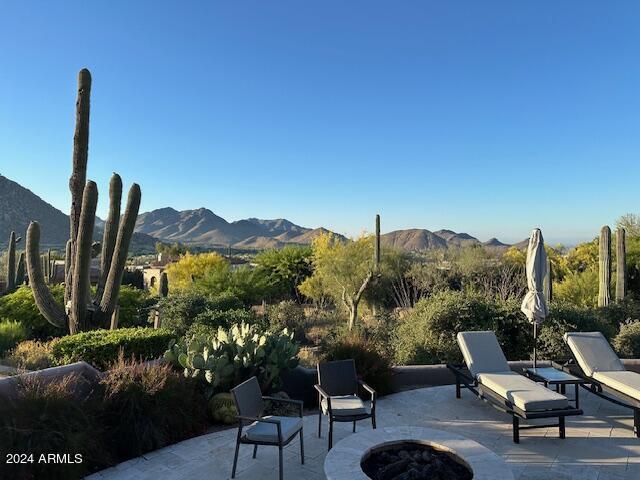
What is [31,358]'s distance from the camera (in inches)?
324

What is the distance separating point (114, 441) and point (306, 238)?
411 ft

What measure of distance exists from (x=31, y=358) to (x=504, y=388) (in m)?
8.15

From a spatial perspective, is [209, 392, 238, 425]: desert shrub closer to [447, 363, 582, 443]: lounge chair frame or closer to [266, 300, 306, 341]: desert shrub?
[447, 363, 582, 443]: lounge chair frame

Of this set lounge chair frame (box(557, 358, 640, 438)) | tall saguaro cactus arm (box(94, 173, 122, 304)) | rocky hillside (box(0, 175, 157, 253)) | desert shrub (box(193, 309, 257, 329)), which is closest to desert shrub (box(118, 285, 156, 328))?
tall saguaro cactus arm (box(94, 173, 122, 304))

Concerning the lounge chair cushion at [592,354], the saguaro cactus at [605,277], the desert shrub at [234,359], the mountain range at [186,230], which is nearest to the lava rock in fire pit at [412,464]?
the desert shrub at [234,359]

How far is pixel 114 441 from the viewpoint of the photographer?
4.67 metres

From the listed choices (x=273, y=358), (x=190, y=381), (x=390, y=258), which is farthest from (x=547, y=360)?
(x=390, y=258)

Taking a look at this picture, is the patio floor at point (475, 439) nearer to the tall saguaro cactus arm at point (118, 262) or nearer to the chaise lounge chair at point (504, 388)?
the chaise lounge chair at point (504, 388)

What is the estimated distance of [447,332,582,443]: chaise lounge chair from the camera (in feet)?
15.9

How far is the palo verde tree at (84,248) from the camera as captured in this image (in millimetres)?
8734

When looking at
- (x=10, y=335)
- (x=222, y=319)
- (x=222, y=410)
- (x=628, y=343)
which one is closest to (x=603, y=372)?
(x=628, y=343)

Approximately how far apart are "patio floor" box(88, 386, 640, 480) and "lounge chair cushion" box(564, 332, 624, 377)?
1.81 feet

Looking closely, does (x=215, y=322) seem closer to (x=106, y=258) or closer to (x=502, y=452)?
(x=106, y=258)

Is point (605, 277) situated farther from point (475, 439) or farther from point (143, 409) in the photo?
point (143, 409)
